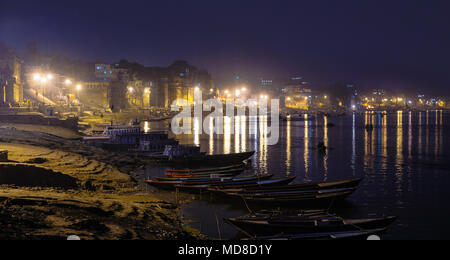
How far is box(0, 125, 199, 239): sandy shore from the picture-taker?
12.3 m

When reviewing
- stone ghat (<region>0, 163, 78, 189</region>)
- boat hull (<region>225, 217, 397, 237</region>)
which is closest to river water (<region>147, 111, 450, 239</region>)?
boat hull (<region>225, 217, 397, 237</region>)

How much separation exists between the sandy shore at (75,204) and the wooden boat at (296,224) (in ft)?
8.43

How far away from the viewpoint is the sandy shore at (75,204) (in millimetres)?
12289

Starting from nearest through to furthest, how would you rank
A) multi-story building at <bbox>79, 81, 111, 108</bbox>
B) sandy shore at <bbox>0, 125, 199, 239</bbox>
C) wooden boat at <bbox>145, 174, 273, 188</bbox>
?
sandy shore at <bbox>0, 125, 199, 239</bbox> < wooden boat at <bbox>145, 174, 273, 188</bbox> < multi-story building at <bbox>79, 81, 111, 108</bbox>

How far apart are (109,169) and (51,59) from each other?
116 m

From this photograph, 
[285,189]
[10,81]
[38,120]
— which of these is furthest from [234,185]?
[10,81]

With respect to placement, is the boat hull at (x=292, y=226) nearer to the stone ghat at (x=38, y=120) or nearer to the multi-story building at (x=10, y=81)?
the stone ghat at (x=38, y=120)

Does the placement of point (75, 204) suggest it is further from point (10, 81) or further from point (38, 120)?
point (10, 81)

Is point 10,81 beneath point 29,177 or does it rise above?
above

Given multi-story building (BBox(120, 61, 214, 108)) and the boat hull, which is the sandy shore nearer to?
the boat hull

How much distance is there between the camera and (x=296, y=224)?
13.4 meters

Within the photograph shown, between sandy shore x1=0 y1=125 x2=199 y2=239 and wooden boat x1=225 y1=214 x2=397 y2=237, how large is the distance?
8.43ft

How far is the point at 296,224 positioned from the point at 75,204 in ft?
27.9
